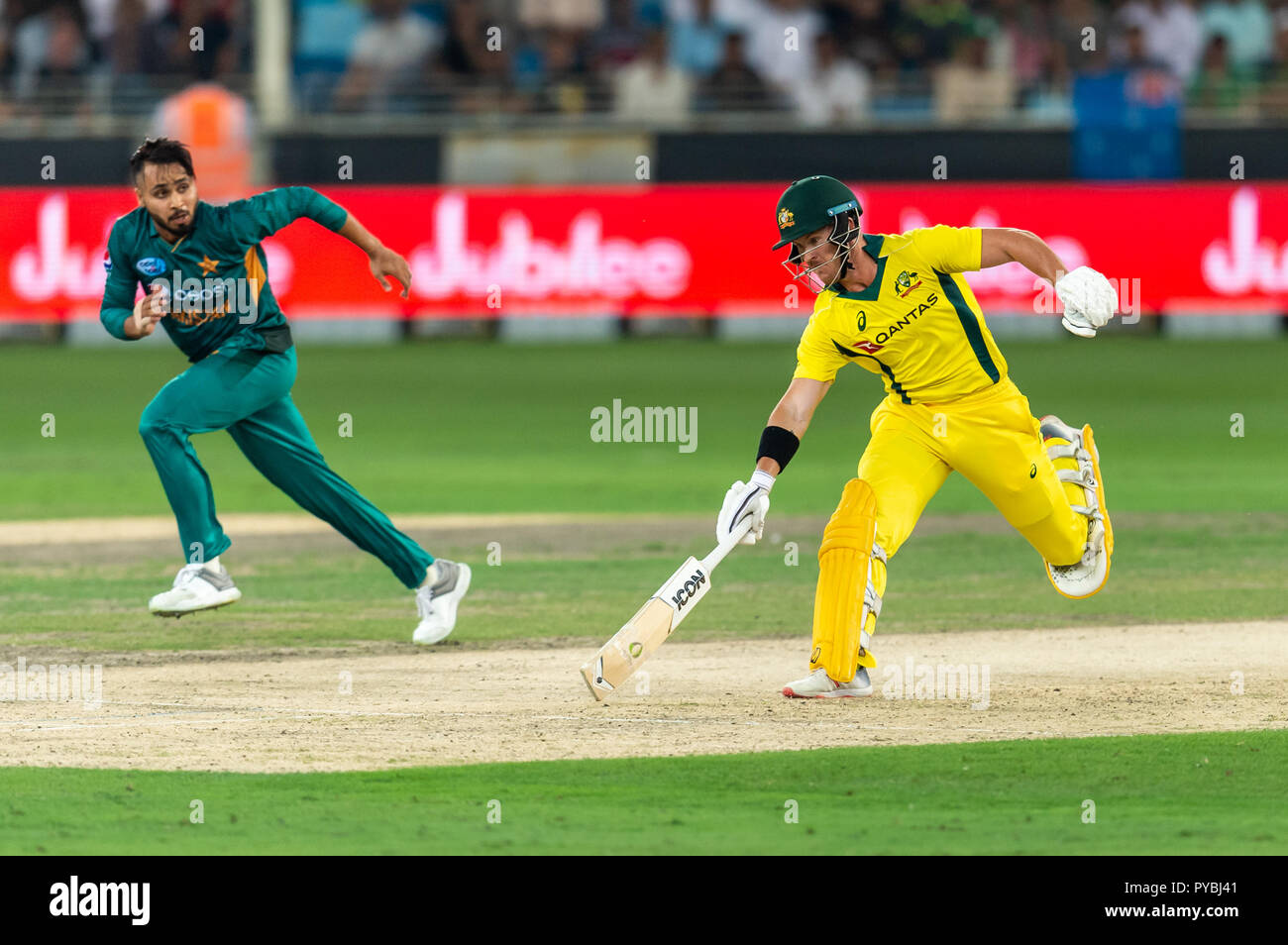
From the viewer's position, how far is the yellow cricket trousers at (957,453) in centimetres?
831

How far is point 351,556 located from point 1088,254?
1369cm

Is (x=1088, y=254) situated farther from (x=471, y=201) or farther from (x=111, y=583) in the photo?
(x=111, y=583)

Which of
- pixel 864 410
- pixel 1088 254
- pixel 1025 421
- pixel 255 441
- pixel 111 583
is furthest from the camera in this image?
pixel 1088 254

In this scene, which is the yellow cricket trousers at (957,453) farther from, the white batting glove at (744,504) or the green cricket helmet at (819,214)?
the green cricket helmet at (819,214)

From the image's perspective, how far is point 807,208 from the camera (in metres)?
7.83

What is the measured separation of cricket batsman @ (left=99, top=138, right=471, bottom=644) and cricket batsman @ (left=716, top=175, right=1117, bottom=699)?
204cm

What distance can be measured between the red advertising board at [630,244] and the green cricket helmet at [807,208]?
1628cm

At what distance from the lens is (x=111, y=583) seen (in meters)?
11.6

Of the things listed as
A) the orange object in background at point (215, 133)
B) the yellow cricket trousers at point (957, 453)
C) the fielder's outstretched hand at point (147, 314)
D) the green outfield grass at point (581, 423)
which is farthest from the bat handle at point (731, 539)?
the orange object in background at point (215, 133)

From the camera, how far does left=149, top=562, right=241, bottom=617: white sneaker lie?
9.34m

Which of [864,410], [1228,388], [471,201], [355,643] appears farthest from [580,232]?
[355,643]

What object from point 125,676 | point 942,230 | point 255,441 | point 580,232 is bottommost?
point 125,676

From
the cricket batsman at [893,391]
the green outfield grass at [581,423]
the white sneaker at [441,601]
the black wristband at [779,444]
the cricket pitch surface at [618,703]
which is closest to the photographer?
the cricket pitch surface at [618,703]

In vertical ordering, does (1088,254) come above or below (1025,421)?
above
